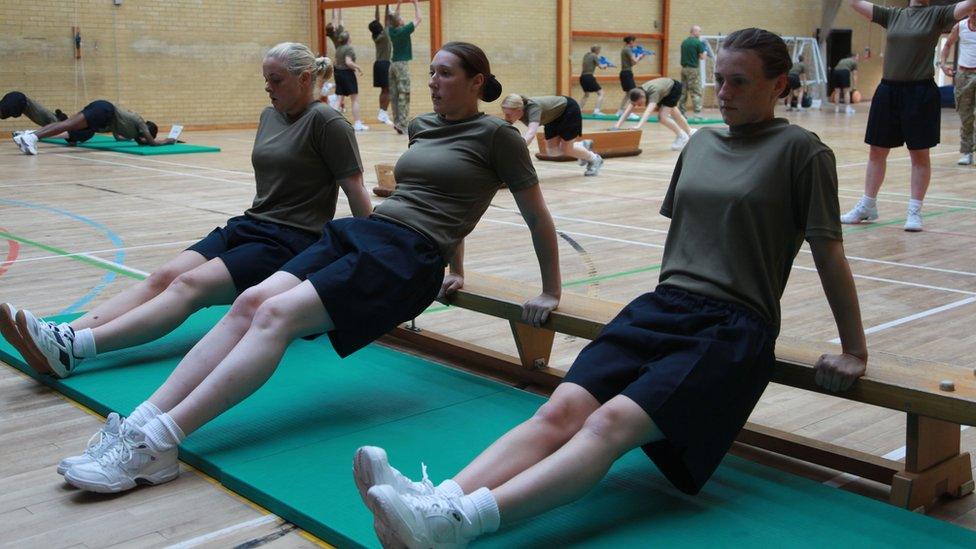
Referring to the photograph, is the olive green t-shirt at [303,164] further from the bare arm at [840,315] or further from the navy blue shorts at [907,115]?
the navy blue shorts at [907,115]

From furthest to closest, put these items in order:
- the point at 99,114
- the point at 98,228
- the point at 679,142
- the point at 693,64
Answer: the point at 693,64 → the point at 679,142 → the point at 99,114 → the point at 98,228

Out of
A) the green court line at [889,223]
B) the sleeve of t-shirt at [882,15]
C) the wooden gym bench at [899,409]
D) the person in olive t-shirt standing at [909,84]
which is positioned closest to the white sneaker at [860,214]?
the green court line at [889,223]

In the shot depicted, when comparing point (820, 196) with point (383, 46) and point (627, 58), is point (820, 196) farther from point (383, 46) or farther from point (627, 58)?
point (627, 58)

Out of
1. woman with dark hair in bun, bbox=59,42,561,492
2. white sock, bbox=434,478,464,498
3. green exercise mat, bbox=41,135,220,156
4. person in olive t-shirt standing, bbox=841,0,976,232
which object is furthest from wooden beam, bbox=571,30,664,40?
white sock, bbox=434,478,464,498

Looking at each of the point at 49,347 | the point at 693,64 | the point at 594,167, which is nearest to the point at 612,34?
the point at 693,64

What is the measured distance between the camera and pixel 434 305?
4.71m

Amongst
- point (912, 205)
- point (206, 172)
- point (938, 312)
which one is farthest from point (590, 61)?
point (938, 312)

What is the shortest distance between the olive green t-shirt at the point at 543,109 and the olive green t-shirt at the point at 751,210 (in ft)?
22.4

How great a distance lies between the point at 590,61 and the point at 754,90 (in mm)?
17410

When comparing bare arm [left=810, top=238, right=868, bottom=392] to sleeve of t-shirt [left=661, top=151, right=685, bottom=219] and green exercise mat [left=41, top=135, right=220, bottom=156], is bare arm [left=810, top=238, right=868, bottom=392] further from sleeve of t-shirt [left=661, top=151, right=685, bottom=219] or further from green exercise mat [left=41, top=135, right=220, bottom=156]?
green exercise mat [left=41, top=135, right=220, bottom=156]

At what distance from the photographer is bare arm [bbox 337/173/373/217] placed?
11.2 feet

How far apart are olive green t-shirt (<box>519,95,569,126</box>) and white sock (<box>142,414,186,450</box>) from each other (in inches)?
274

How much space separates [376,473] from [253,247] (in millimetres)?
1650

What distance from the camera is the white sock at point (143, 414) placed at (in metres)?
2.63
